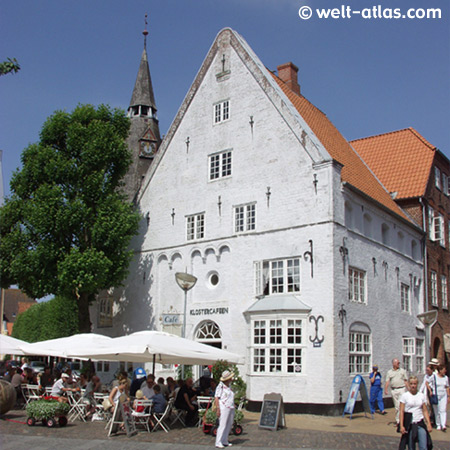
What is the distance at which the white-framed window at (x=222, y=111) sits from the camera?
79.7ft

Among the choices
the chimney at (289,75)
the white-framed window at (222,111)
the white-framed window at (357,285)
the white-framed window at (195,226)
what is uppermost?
the chimney at (289,75)

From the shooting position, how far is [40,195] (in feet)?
77.8

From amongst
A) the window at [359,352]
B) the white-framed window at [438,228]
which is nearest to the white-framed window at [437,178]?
the white-framed window at [438,228]

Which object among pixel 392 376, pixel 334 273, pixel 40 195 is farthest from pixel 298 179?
pixel 40 195

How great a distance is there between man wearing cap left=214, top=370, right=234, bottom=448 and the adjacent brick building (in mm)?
16635

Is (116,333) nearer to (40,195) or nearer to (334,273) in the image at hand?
(40,195)

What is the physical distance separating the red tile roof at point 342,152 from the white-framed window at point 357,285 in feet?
10.6

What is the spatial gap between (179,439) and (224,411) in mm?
1717

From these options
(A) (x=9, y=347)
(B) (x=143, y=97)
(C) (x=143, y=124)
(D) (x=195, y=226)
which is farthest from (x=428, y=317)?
(B) (x=143, y=97)

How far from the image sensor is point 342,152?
25.8m

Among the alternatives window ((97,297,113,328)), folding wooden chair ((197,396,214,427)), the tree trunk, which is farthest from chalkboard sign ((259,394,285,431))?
window ((97,297,113,328))

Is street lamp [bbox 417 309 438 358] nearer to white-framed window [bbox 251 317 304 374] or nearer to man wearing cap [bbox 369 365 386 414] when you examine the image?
man wearing cap [bbox 369 365 386 414]

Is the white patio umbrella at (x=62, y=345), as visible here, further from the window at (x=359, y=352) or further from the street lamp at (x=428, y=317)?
the street lamp at (x=428, y=317)

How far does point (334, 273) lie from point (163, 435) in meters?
8.44
